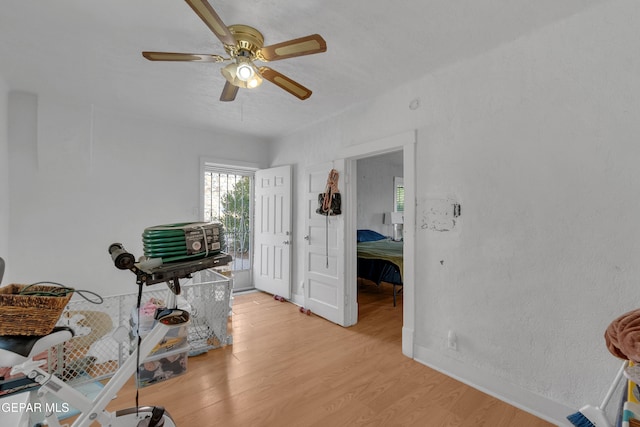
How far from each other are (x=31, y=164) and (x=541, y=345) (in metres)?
4.78

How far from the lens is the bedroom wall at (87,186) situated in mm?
2887

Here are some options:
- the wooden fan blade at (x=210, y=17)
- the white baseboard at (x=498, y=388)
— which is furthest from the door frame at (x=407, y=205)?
the wooden fan blade at (x=210, y=17)

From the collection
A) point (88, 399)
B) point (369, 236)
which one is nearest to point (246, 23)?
point (88, 399)

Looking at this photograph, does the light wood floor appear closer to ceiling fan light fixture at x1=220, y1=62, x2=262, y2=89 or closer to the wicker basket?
the wicker basket

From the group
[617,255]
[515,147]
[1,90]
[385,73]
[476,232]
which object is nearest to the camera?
[617,255]

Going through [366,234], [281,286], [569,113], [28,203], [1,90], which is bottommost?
[281,286]

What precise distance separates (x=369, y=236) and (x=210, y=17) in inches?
187

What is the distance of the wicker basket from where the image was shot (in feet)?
3.67

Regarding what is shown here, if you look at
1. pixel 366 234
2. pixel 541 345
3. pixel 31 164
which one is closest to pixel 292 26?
pixel 541 345

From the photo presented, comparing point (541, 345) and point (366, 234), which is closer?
point (541, 345)

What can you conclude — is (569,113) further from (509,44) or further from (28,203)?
(28,203)

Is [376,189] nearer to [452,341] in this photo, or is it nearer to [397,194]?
[397,194]

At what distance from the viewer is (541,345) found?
183 centimetres

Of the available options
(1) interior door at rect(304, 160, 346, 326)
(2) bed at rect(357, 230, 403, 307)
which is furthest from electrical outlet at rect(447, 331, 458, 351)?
(2) bed at rect(357, 230, 403, 307)
